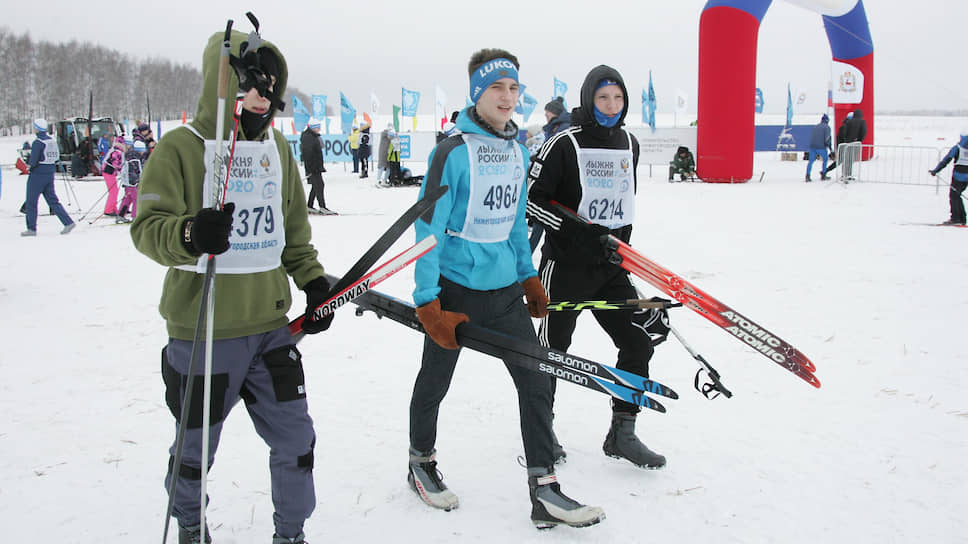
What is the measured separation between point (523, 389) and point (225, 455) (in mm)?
1671

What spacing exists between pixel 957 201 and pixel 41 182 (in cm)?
1498

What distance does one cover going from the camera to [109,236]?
1102 centimetres

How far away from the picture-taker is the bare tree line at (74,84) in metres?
65.5

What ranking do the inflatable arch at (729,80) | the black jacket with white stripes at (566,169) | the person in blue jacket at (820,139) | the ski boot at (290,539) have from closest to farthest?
the ski boot at (290,539) → the black jacket with white stripes at (566,169) → the inflatable arch at (729,80) → the person in blue jacket at (820,139)

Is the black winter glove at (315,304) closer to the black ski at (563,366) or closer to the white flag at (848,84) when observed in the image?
the black ski at (563,366)

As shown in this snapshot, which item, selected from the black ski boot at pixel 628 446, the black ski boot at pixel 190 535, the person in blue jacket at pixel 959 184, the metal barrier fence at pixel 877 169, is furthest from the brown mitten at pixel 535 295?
the metal barrier fence at pixel 877 169

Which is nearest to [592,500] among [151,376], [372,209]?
[151,376]

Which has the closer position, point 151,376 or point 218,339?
point 218,339

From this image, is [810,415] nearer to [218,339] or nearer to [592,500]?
[592,500]

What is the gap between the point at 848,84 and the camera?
1950 cm

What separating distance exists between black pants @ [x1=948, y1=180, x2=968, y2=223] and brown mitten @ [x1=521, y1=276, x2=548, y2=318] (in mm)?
10172

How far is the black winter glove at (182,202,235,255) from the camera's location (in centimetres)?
193

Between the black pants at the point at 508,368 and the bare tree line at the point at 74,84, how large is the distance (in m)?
62.4

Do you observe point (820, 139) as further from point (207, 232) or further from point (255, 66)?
point (207, 232)
